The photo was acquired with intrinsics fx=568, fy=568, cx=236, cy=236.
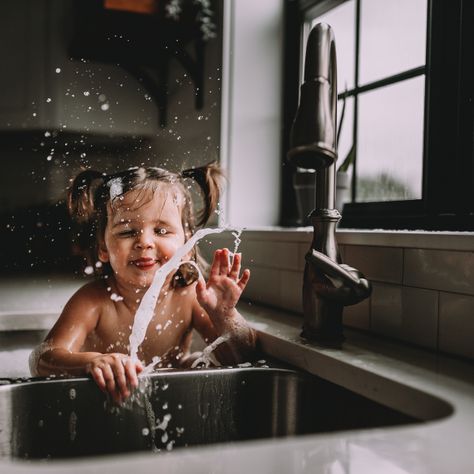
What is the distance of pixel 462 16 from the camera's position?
3.23ft

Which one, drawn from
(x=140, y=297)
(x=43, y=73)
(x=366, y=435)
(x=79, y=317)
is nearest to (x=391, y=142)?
(x=140, y=297)

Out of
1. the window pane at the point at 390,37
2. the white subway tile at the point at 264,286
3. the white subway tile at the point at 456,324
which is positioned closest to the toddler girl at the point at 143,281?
the white subway tile at the point at 264,286

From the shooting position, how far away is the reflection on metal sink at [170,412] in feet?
2.43

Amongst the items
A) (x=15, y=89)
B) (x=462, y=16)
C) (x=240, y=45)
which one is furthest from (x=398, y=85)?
(x=15, y=89)

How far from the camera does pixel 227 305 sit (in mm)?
1058

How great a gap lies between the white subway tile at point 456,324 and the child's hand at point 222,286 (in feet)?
1.13

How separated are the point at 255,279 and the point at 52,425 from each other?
61cm

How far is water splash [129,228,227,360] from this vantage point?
1.13 metres

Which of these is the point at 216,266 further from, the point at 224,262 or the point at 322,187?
the point at 322,187

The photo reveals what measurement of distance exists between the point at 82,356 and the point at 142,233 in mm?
286

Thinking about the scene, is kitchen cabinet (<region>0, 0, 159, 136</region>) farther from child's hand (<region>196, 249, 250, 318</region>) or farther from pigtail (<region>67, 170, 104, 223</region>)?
child's hand (<region>196, 249, 250, 318</region>)

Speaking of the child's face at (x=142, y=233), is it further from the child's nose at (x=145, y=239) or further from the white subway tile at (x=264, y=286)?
the white subway tile at (x=264, y=286)

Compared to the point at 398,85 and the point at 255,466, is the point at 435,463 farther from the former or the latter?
the point at 398,85

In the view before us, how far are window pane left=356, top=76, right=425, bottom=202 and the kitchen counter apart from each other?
1.35ft
